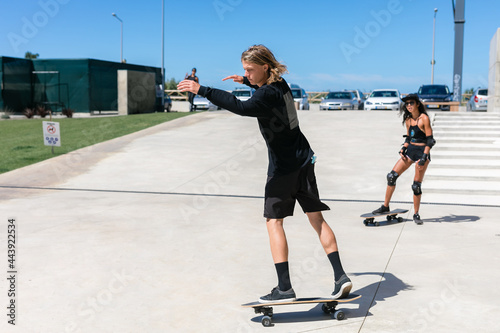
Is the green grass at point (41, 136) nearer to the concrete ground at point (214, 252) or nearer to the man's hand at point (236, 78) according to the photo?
the concrete ground at point (214, 252)

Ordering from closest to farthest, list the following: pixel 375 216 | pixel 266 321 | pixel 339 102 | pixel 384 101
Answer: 1. pixel 266 321
2. pixel 375 216
3. pixel 384 101
4. pixel 339 102

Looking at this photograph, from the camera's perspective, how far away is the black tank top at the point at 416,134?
7664 mm

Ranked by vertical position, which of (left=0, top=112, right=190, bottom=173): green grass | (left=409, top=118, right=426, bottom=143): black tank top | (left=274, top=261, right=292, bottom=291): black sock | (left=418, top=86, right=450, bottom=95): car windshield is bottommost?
(left=274, top=261, right=292, bottom=291): black sock

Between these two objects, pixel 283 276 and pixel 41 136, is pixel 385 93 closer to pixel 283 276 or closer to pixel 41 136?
pixel 41 136

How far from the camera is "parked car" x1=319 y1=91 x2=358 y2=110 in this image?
28109mm

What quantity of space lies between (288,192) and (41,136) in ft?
52.9

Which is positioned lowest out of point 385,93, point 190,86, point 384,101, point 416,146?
point 416,146

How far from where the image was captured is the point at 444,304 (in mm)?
4367

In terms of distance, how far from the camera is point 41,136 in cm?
1841

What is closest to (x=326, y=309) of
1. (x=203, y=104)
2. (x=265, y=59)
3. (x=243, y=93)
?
(x=265, y=59)

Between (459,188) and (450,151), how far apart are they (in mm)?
3253

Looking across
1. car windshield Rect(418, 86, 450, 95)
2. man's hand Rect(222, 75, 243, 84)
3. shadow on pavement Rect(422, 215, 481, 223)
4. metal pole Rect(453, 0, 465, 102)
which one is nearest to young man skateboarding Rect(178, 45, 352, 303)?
man's hand Rect(222, 75, 243, 84)

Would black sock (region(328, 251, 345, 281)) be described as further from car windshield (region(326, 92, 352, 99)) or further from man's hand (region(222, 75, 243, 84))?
car windshield (region(326, 92, 352, 99))

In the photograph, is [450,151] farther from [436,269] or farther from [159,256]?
[159,256]
